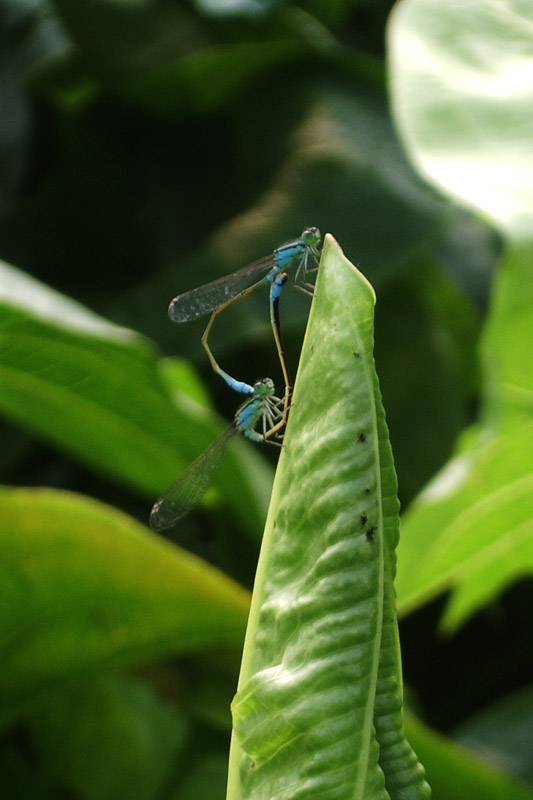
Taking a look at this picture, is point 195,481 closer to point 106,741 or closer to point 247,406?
point 247,406

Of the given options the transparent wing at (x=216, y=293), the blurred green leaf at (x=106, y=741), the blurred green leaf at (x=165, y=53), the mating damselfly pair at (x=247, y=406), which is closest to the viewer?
the mating damselfly pair at (x=247, y=406)

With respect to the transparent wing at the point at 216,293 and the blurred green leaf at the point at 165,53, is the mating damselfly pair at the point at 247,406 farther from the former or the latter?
the blurred green leaf at the point at 165,53

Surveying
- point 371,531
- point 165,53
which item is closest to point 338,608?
point 371,531

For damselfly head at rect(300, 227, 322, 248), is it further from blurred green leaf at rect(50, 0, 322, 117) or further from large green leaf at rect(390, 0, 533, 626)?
blurred green leaf at rect(50, 0, 322, 117)

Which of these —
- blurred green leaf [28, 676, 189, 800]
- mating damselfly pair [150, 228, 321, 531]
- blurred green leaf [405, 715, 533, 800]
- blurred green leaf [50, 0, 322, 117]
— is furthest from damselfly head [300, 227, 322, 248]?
blurred green leaf [50, 0, 322, 117]

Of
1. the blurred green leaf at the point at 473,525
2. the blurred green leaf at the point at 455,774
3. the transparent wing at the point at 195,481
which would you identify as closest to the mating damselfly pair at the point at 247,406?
the transparent wing at the point at 195,481

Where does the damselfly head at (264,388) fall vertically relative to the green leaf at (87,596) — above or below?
above
